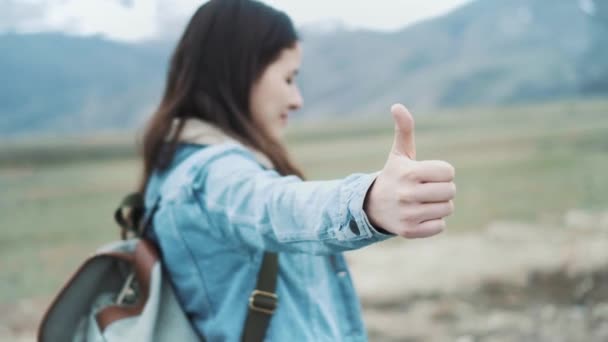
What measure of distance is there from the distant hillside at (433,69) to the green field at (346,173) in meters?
2.92

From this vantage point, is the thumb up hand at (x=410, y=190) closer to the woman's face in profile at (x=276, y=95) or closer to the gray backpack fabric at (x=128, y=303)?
the gray backpack fabric at (x=128, y=303)

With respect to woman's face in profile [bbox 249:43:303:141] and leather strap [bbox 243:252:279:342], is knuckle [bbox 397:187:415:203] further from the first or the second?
woman's face in profile [bbox 249:43:303:141]

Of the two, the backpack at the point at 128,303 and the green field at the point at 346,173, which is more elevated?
the backpack at the point at 128,303

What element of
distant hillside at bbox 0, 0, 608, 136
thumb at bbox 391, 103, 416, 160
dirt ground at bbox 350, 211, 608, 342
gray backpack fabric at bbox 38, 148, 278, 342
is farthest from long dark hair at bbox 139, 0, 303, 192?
distant hillside at bbox 0, 0, 608, 136

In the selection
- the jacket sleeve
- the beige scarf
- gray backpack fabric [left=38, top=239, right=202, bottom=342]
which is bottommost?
gray backpack fabric [left=38, top=239, right=202, bottom=342]

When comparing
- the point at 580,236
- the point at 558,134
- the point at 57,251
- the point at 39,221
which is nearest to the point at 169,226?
the point at 580,236

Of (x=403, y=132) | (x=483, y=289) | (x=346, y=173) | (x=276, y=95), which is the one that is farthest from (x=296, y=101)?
(x=346, y=173)

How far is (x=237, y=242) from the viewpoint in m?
0.68

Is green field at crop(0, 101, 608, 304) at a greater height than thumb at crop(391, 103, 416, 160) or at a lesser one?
lesser

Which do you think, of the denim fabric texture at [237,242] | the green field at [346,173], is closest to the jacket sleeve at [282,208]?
the denim fabric texture at [237,242]

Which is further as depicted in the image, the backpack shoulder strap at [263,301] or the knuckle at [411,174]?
the backpack shoulder strap at [263,301]

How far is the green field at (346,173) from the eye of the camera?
13.5ft

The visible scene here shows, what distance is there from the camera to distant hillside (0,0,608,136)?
49.8ft

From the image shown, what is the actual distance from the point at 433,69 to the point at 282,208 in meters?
21.9
